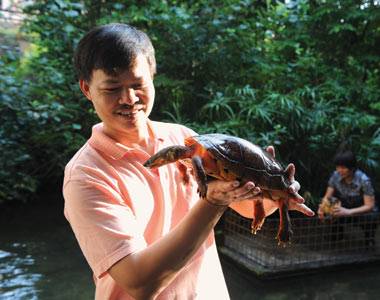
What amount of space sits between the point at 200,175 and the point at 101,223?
323mm

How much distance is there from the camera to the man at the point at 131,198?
108cm

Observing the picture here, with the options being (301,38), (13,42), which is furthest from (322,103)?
(13,42)

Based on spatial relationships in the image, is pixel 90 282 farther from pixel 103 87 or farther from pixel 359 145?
pixel 359 145

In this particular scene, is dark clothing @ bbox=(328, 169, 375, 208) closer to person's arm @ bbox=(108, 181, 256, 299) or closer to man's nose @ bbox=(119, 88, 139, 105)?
person's arm @ bbox=(108, 181, 256, 299)

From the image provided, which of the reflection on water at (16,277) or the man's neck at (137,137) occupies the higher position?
the man's neck at (137,137)

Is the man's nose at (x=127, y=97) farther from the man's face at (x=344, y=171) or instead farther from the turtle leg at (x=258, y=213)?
the man's face at (x=344, y=171)

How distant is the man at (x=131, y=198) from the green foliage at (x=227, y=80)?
384cm

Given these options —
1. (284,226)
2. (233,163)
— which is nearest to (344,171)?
(284,226)

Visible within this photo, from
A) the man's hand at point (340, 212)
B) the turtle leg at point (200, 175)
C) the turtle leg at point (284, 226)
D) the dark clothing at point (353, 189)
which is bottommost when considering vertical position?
the man's hand at point (340, 212)

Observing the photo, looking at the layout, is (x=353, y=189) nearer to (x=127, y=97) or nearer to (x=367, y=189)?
(x=367, y=189)

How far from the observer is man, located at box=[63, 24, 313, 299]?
3.55ft

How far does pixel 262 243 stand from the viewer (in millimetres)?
4363

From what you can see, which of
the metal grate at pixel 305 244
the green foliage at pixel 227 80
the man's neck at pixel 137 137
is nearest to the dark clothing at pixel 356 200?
the metal grate at pixel 305 244

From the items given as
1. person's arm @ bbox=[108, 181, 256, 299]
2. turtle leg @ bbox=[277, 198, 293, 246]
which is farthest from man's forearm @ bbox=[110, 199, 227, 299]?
turtle leg @ bbox=[277, 198, 293, 246]
